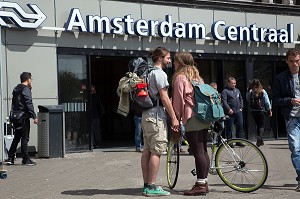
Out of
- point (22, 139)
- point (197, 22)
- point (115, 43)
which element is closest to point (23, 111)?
point (22, 139)

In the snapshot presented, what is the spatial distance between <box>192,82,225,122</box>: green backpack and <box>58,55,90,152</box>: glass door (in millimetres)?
7822

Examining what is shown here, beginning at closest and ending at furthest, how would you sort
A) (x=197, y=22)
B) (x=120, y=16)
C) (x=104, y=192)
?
(x=104, y=192)
(x=120, y=16)
(x=197, y=22)

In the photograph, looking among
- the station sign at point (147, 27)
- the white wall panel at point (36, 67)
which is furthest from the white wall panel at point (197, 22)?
the white wall panel at point (36, 67)

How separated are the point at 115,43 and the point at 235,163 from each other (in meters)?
8.64

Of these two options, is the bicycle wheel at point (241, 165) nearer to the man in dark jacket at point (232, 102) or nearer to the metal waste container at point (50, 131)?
the metal waste container at point (50, 131)

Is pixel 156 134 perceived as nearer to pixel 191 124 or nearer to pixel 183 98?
pixel 191 124

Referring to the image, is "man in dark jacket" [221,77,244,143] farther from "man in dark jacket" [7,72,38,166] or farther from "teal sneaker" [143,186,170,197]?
"teal sneaker" [143,186,170,197]

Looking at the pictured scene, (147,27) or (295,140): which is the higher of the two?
(147,27)

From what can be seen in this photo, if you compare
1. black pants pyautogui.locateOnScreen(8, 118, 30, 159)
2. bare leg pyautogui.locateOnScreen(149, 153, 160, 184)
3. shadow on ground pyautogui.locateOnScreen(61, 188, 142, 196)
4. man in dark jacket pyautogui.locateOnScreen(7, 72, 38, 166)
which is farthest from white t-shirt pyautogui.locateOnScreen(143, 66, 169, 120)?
black pants pyautogui.locateOnScreen(8, 118, 30, 159)

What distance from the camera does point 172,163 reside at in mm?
8133

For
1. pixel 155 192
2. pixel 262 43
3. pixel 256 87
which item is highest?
pixel 262 43

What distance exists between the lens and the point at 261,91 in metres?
15.2

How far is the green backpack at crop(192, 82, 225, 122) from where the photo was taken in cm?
745

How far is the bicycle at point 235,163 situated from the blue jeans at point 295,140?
1.91ft
